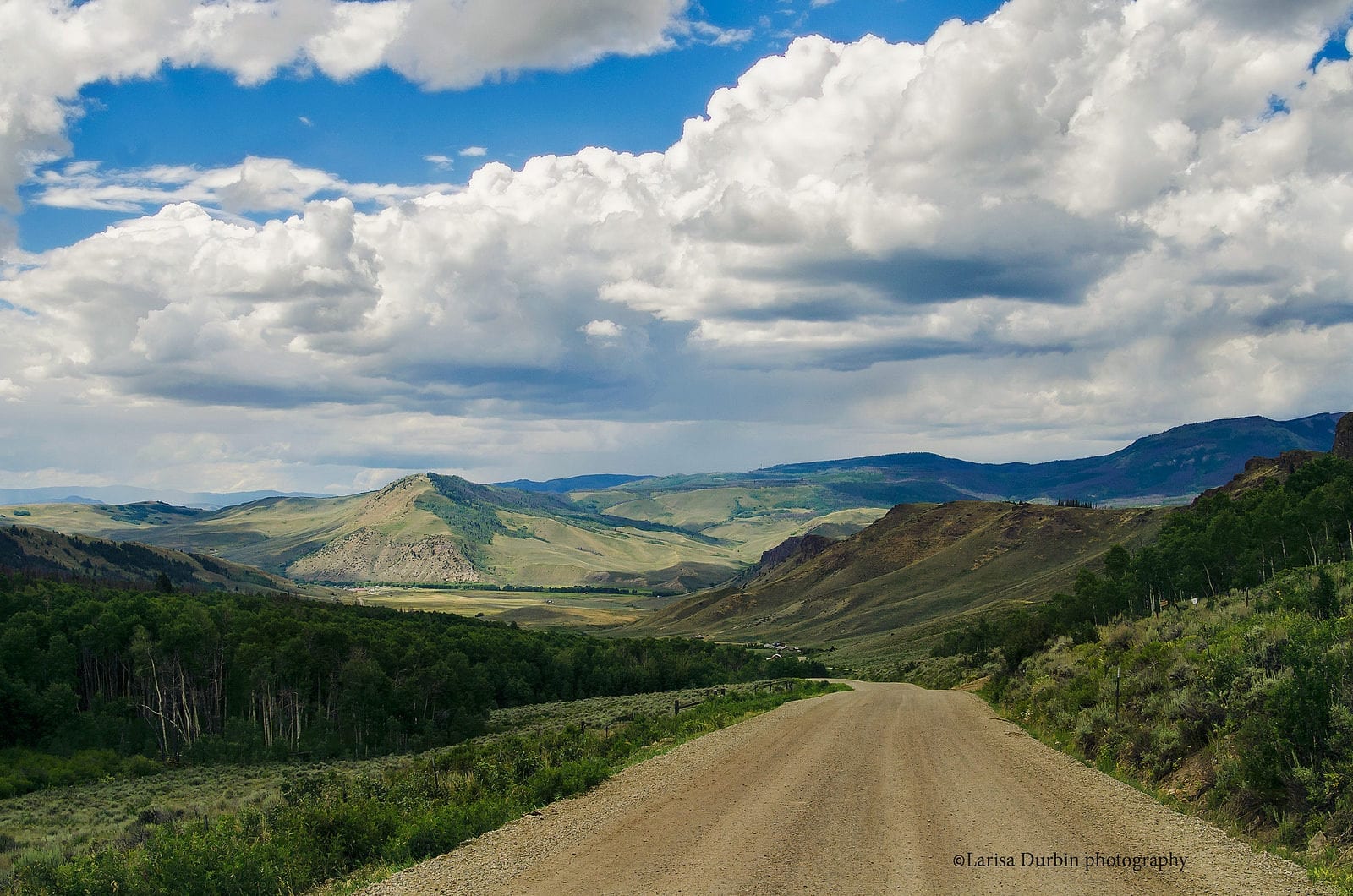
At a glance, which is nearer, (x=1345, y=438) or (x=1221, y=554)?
(x=1221, y=554)

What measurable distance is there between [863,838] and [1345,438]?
205 meters

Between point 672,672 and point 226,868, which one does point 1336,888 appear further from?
point 672,672

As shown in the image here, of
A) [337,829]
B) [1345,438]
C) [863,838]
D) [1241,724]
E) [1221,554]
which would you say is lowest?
[1221,554]

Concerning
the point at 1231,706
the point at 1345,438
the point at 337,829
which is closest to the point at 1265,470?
the point at 1345,438

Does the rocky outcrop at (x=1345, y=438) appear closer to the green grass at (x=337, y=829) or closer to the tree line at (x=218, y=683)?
the tree line at (x=218, y=683)

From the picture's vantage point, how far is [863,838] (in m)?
14.5

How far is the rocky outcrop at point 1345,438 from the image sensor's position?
547 feet

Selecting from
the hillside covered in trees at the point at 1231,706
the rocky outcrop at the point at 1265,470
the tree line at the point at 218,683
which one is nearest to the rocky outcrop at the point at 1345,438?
the rocky outcrop at the point at 1265,470

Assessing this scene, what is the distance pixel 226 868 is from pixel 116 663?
93.2 m

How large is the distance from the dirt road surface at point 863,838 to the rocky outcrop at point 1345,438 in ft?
605

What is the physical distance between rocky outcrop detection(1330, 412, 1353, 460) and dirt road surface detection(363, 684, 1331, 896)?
184501 millimetres

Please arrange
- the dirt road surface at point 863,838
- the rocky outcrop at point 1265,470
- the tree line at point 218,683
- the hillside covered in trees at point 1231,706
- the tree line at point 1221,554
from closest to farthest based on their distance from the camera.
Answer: the dirt road surface at point 863,838 < the hillside covered in trees at point 1231,706 < the tree line at point 1221,554 < the tree line at point 218,683 < the rocky outcrop at point 1265,470

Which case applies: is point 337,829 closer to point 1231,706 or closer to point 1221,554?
point 1231,706

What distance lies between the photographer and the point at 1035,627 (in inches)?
2296
